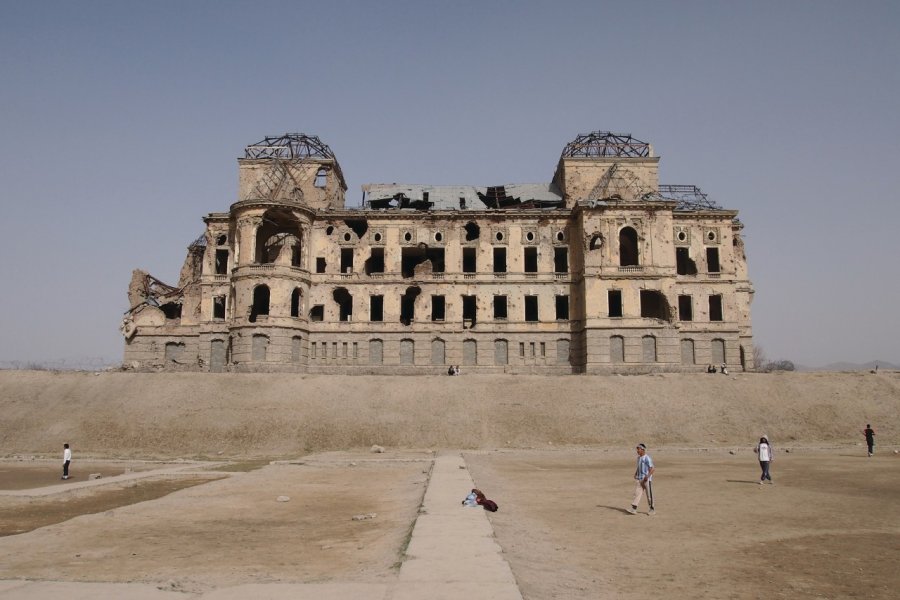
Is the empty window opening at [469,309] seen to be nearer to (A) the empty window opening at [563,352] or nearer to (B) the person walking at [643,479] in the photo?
(A) the empty window opening at [563,352]

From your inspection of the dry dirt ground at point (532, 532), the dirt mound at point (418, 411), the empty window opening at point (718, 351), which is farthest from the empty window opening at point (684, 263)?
the dry dirt ground at point (532, 532)

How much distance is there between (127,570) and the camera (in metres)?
11.5

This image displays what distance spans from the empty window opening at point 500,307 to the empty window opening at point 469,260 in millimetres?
3491

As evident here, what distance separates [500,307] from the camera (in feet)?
186

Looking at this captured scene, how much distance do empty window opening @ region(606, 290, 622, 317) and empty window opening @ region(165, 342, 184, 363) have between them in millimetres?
37365

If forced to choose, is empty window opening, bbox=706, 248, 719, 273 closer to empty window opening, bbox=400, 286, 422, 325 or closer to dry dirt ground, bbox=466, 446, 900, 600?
empty window opening, bbox=400, 286, 422, 325

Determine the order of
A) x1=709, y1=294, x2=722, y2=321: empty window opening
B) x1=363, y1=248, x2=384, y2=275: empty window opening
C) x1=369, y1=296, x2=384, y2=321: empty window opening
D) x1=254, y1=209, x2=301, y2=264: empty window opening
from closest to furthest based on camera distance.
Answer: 1. x1=254, y1=209, x2=301, y2=264: empty window opening
2. x1=709, y1=294, x2=722, y2=321: empty window opening
3. x1=369, y1=296, x2=384, y2=321: empty window opening
4. x1=363, y1=248, x2=384, y2=275: empty window opening

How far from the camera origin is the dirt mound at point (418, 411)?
37938mm

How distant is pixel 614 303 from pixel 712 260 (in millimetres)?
11004

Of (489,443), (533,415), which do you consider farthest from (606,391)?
(489,443)

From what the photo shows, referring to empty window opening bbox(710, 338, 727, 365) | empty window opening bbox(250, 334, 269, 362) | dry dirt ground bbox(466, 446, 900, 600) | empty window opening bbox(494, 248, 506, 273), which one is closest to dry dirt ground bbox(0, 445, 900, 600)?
dry dirt ground bbox(466, 446, 900, 600)

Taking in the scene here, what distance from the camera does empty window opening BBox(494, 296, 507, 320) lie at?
56.2 m

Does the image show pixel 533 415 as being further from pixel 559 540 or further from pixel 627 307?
pixel 559 540

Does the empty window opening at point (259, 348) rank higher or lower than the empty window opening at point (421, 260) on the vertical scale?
lower
